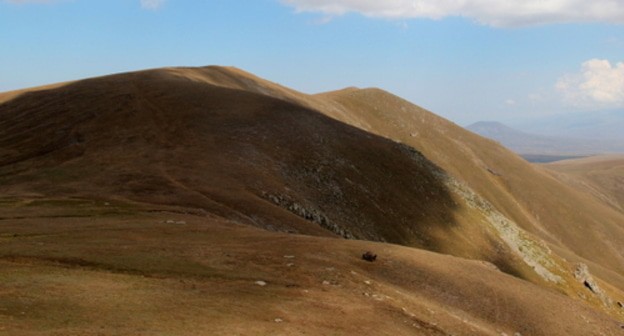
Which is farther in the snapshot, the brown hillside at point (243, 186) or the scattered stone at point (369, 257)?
the brown hillside at point (243, 186)

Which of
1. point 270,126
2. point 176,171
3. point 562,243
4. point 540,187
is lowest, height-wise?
point 562,243

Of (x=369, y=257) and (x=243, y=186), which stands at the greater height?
(x=243, y=186)

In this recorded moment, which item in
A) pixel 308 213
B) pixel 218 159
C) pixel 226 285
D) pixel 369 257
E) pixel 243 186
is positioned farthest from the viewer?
pixel 218 159

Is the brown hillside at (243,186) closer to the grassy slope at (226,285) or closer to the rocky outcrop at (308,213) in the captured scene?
the rocky outcrop at (308,213)

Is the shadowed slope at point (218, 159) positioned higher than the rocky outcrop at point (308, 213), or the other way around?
the shadowed slope at point (218, 159)

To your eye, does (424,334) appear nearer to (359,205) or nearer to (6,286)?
(6,286)

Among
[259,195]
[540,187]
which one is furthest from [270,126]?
[540,187]

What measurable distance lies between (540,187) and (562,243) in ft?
133

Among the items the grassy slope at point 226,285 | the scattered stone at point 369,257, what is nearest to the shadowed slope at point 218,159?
the grassy slope at point 226,285

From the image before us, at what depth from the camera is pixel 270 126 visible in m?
96.1

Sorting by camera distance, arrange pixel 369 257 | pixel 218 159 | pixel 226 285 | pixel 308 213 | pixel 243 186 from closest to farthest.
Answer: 1. pixel 226 285
2. pixel 369 257
3. pixel 243 186
4. pixel 308 213
5. pixel 218 159

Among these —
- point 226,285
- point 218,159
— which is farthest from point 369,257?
point 218,159

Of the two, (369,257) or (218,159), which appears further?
(218,159)

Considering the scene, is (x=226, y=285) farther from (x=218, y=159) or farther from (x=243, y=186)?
(x=218, y=159)
